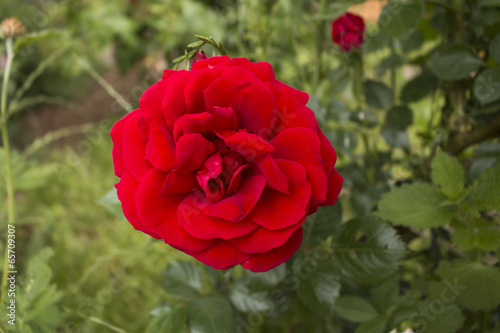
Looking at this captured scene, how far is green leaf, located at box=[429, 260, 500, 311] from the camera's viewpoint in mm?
442

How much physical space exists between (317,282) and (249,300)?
4.7 inches

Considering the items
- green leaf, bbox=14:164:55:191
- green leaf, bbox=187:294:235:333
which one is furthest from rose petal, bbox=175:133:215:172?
green leaf, bbox=14:164:55:191

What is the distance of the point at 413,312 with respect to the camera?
54 cm

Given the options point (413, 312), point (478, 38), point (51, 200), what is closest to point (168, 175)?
point (413, 312)

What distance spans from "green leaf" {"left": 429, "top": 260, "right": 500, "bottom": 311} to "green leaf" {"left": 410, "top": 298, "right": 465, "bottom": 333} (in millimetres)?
34

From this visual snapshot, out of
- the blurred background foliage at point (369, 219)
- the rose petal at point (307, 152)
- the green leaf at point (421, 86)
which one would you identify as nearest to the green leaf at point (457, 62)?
the blurred background foliage at point (369, 219)

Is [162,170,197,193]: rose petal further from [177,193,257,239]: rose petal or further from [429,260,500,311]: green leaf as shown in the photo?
[429,260,500,311]: green leaf

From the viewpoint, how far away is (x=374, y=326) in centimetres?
54

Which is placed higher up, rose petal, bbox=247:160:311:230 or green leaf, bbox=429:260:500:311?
rose petal, bbox=247:160:311:230

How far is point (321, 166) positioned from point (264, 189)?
53 mm

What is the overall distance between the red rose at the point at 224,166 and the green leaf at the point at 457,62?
31 cm

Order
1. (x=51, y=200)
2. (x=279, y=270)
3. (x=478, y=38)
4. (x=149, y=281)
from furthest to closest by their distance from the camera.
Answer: (x=51, y=200) → (x=149, y=281) → (x=478, y=38) → (x=279, y=270)

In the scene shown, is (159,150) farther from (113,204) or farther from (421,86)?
(421,86)

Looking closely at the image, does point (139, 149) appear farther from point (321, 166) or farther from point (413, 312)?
point (413, 312)
